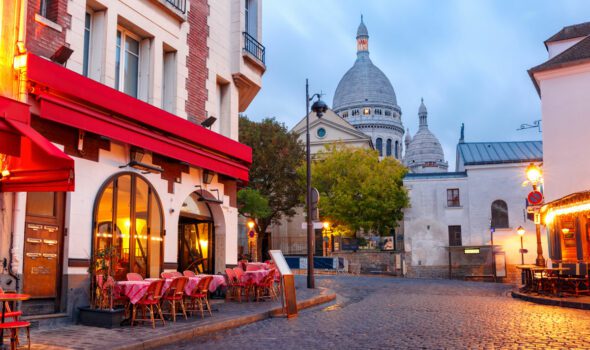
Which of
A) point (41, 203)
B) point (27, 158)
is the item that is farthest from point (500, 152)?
point (27, 158)

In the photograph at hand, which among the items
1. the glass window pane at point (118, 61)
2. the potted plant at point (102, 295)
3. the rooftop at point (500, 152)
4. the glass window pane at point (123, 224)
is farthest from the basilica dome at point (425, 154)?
the potted plant at point (102, 295)

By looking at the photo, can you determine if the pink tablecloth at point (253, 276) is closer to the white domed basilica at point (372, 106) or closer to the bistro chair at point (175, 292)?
the bistro chair at point (175, 292)

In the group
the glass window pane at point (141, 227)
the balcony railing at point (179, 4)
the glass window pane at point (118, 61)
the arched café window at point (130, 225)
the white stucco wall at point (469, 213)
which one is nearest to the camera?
the arched café window at point (130, 225)

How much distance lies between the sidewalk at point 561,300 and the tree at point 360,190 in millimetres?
25717

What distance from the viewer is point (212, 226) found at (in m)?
16.7

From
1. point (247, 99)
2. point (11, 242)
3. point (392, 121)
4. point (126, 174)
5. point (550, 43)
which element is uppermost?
point (392, 121)

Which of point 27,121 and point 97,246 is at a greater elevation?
point 27,121

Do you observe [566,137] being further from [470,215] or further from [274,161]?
[274,161]

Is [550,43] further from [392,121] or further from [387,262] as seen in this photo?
[392,121]

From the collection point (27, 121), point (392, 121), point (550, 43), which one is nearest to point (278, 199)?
point (550, 43)

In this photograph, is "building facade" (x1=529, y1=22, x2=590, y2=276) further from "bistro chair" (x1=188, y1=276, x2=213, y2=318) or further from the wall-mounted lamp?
"bistro chair" (x1=188, y1=276, x2=213, y2=318)

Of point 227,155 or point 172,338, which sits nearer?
point 172,338

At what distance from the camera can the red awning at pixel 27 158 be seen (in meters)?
8.26

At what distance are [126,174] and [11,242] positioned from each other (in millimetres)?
3269
